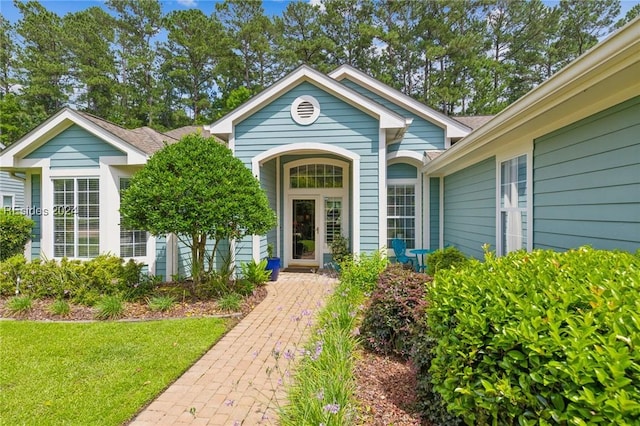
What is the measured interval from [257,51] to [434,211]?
22.1 m

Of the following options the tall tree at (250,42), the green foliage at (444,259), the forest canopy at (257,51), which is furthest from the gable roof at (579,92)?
the tall tree at (250,42)

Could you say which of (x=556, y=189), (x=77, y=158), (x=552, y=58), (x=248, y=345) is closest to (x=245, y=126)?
(x=77, y=158)

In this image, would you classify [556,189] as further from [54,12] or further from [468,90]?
[54,12]

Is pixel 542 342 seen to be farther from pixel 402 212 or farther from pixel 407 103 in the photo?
pixel 407 103

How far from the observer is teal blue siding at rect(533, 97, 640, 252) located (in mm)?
3354

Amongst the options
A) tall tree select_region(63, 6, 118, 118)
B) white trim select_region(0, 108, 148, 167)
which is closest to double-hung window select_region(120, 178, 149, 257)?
white trim select_region(0, 108, 148, 167)

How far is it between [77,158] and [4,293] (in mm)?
3421

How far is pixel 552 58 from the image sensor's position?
77.1ft

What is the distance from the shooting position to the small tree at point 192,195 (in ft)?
20.0

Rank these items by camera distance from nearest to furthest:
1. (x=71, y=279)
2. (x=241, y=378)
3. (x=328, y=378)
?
(x=328, y=378), (x=241, y=378), (x=71, y=279)

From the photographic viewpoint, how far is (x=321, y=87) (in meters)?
8.45

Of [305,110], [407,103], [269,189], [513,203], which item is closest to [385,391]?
[513,203]

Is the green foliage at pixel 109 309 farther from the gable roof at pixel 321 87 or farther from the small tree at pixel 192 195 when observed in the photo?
the gable roof at pixel 321 87

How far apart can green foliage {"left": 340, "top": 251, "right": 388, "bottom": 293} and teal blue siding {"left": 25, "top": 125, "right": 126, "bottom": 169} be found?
639 cm
